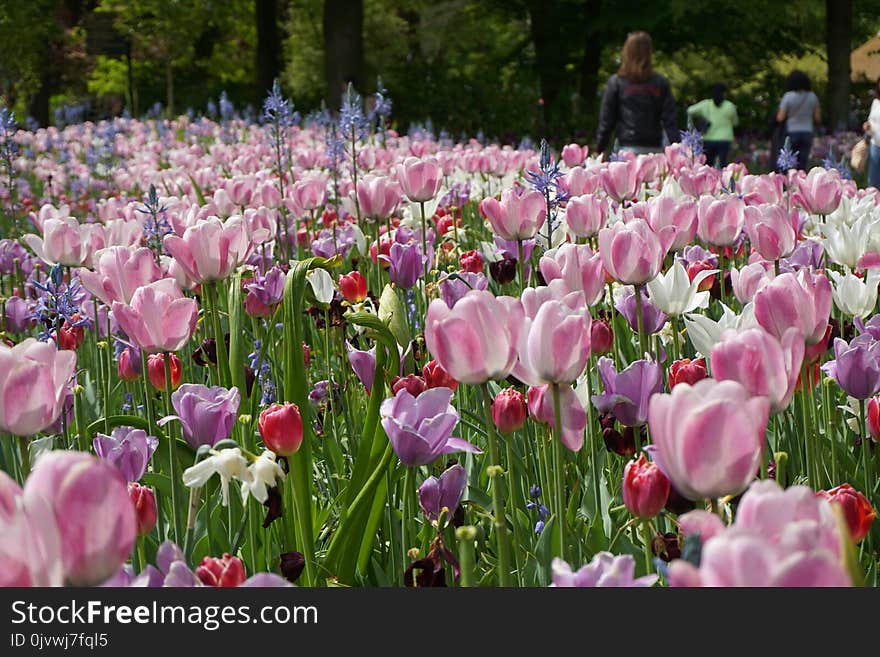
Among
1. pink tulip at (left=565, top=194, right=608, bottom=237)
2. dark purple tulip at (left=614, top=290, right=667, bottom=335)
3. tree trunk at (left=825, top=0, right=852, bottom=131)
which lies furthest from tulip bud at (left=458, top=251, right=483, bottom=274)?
tree trunk at (left=825, top=0, right=852, bottom=131)

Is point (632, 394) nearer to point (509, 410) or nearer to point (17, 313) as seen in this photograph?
point (509, 410)

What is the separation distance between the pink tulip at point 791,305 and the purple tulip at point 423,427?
0.56m

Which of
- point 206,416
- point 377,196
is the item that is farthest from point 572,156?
point 206,416

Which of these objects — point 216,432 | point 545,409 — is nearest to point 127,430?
point 216,432

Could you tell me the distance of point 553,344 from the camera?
159 cm

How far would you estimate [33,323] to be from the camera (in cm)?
432

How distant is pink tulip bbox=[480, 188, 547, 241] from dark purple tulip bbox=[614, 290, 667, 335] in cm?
50

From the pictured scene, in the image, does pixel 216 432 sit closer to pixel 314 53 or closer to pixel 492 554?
pixel 492 554

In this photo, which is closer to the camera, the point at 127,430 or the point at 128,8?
the point at 127,430

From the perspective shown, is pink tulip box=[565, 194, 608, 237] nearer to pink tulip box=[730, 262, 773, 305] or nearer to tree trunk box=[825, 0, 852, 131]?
pink tulip box=[730, 262, 773, 305]

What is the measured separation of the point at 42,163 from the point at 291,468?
1171 cm

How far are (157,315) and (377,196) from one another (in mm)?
1712

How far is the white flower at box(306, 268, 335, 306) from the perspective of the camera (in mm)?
3104

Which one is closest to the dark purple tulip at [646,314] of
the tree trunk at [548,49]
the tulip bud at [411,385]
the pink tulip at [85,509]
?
the tulip bud at [411,385]
